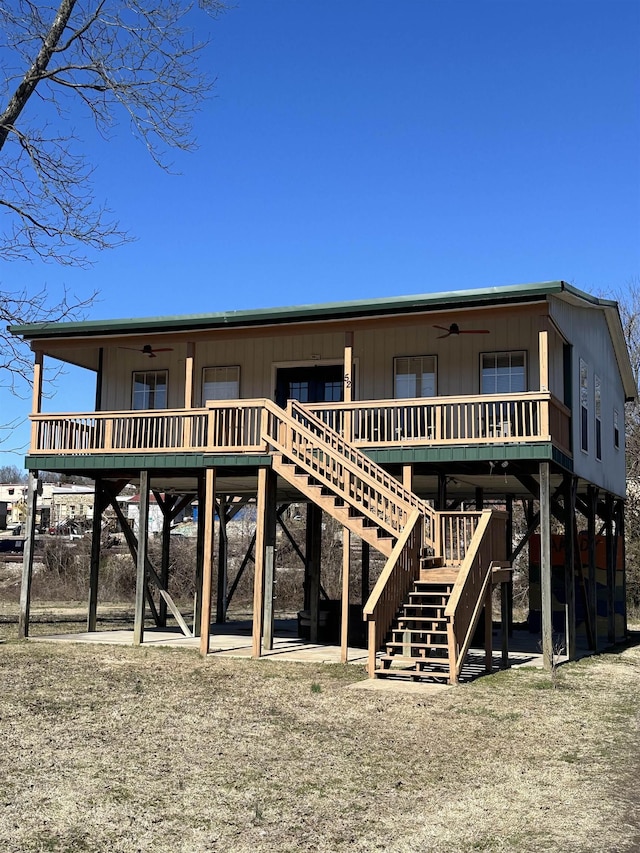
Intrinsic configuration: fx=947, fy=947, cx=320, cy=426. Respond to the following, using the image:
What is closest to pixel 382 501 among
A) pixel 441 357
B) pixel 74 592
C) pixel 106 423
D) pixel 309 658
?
pixel 309 658

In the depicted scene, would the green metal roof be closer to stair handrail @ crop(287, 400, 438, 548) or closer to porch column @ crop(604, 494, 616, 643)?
stair handrail @ crop(287, 400, 438, 548)

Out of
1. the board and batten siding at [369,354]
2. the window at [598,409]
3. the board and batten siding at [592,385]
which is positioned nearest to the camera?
the board and batten siding at [369,354]

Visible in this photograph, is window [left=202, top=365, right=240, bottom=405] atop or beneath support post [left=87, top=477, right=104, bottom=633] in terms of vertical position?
atop

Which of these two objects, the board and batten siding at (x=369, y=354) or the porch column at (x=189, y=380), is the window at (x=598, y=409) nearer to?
the board and batten siding at (x=369, y=354)

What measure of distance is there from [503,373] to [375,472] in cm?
444

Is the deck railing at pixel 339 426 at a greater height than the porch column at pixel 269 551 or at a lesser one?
greater

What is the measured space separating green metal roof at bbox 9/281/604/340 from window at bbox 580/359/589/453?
1533mm

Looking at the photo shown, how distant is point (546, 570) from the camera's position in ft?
53.6

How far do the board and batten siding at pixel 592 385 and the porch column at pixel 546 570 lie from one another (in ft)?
8.31

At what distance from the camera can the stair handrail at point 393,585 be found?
13484mm

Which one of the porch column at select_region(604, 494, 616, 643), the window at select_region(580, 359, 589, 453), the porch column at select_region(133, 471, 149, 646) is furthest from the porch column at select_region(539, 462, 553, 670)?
the porch column at select_region(133, 471, 149, 646)

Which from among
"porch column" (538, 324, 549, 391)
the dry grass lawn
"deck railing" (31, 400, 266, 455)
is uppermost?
"porch column" (538, 324, 549, 391)

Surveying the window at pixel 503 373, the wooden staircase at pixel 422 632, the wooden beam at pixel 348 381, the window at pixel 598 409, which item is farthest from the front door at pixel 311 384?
the wooden staircase at pixel 422 632

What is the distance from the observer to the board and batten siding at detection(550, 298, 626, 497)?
19219 millimetres
